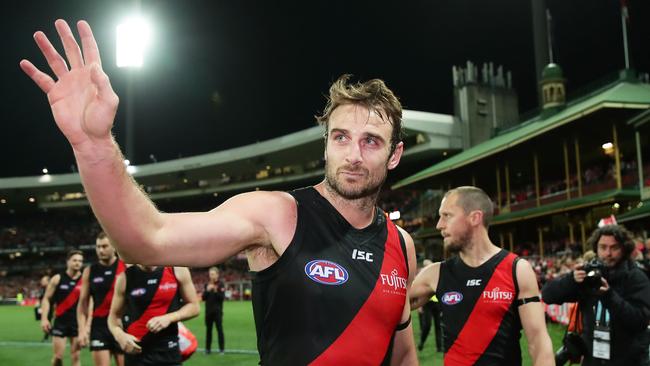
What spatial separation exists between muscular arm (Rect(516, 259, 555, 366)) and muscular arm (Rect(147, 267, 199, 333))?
154 inches

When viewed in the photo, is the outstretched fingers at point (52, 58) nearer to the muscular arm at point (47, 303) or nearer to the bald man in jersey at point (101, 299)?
the bald man in jersey at point (101, 299)

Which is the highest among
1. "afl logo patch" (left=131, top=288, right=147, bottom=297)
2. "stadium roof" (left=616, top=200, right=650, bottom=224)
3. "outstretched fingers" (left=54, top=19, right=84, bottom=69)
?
"stadium roof" (left=616, top=200, right=650, bottom=224)

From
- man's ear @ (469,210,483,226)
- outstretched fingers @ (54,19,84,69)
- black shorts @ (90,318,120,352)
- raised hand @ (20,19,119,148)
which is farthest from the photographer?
black shorts @ (90,318,120,352)

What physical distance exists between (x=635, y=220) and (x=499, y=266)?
23498 millimetres

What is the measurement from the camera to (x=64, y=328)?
1216 centimetres

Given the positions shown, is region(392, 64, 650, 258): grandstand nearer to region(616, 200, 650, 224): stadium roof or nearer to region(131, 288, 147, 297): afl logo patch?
region(616, 200, 650, 224): stadium roof

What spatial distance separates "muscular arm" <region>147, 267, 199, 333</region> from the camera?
681 centimetres

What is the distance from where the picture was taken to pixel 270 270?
262cm

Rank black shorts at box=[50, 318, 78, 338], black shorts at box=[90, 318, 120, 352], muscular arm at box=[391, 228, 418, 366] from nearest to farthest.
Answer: muscular arm at box=[391, 228, 418, 366]
black shorts at box=[90, 318, 120, 352]
black shorts at box=[50, 318, 78, 338]

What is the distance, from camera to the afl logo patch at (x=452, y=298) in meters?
4.98

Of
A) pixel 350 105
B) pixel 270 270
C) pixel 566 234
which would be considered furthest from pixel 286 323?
pixel 566 234

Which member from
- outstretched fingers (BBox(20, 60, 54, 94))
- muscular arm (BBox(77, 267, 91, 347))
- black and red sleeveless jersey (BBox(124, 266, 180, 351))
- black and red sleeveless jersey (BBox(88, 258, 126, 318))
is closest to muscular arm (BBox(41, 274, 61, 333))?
muscular arm (BBox(77, 267, 91, 347))

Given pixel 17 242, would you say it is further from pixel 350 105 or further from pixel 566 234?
pixel 350 105

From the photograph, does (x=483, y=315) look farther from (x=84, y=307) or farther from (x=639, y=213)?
(x=639, y=213)
